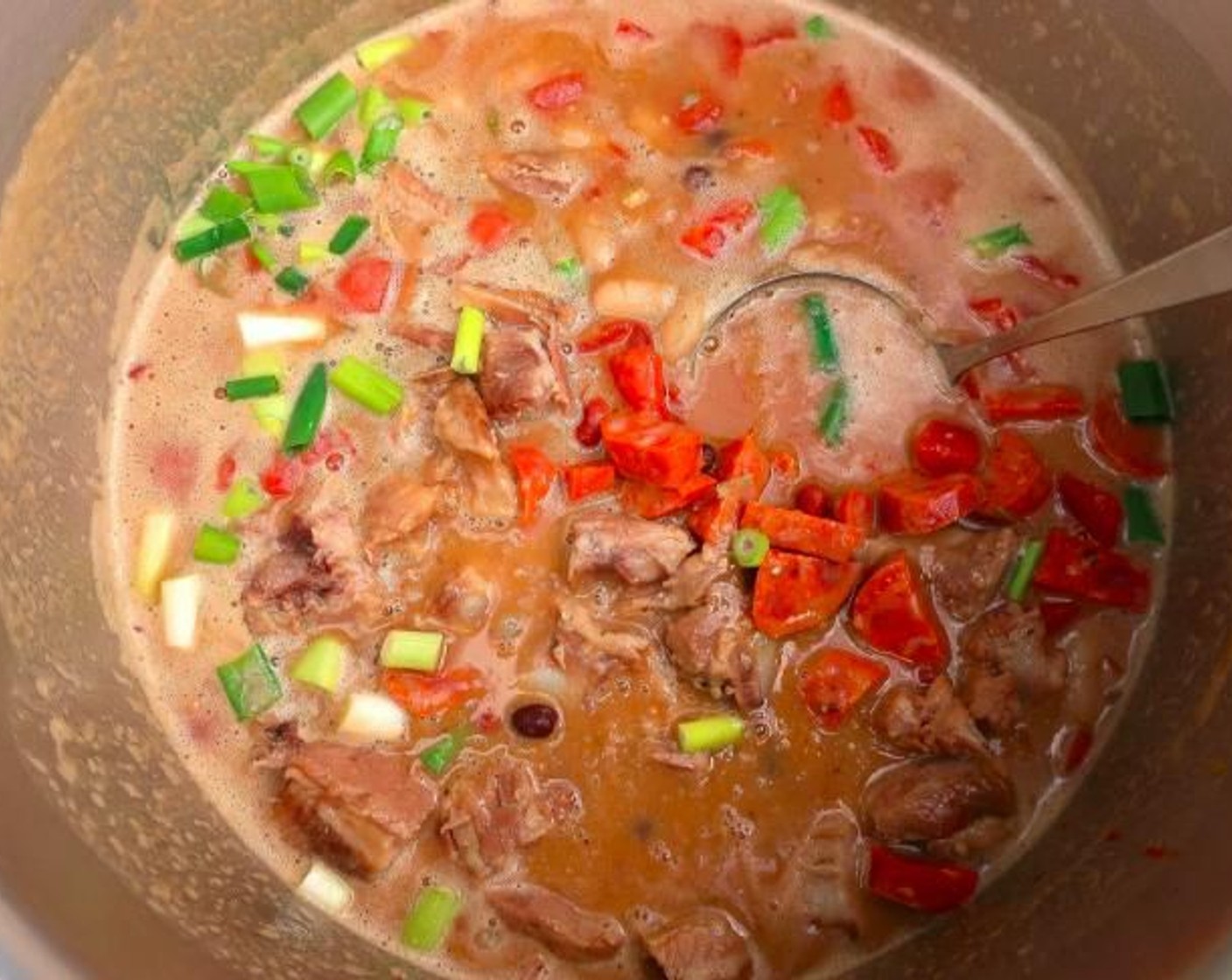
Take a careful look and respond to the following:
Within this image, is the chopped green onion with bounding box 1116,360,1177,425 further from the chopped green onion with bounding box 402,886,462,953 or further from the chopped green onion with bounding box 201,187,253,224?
the chopped green onion with bounding box 201,187,253,224

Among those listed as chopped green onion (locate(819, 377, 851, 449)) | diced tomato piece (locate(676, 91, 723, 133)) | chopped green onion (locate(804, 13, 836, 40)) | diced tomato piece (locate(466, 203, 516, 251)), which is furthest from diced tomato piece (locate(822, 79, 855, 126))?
diced tomato piece (locate(466, 203, 516, 251))

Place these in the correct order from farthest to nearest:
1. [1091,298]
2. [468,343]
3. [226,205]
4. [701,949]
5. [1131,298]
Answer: [226,205], [468,343], [701,949], [1091,298], [1131,298]

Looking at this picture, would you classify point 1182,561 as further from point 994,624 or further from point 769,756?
point 769,756

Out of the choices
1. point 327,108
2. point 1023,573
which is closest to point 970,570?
point 1023,573

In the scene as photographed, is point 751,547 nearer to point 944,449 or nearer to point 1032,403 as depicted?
point 944,449

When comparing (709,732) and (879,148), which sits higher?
(879,148)

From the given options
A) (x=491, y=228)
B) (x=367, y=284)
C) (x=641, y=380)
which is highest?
(x=491, y=228)

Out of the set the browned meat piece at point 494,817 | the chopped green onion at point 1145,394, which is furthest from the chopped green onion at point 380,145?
the chopped green onion at point 1145,394
